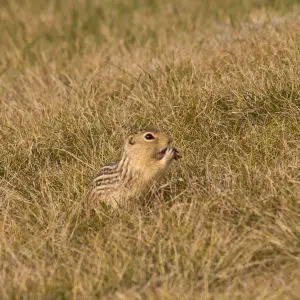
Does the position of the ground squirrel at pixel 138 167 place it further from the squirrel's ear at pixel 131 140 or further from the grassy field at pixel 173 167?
the grassy field at pixel 173 167

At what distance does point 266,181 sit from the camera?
4.86m

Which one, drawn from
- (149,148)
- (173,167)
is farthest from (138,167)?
(173,167)

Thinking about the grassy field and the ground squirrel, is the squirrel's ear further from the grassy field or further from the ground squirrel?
the grassy field

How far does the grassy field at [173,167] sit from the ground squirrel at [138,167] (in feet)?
0.45

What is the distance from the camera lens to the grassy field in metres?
4.19

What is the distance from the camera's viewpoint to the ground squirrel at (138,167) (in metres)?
5.00

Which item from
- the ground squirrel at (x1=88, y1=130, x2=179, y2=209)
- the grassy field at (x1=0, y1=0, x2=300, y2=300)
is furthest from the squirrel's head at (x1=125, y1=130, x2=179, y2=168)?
the grassy field at (x1=0, y1=0, x2=300, y2=300)

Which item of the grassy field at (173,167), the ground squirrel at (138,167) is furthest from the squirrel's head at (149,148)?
the grassy field at (173,167)

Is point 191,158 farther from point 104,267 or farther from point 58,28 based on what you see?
point 58,28

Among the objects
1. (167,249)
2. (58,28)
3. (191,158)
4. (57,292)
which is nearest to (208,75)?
(191,158)

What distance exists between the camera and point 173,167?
5.43 meters

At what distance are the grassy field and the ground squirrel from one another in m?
0.14

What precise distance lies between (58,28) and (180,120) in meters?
5.40

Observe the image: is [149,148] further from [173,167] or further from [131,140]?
[173,167]
